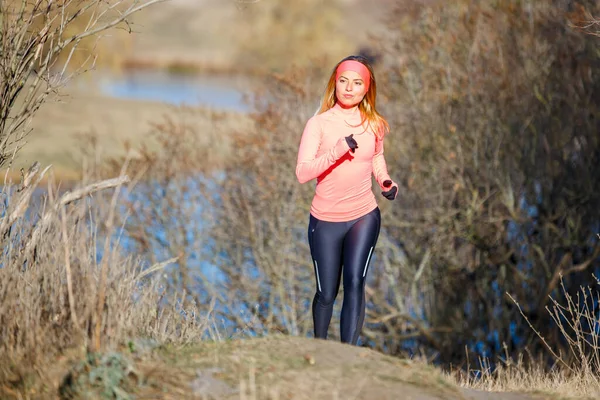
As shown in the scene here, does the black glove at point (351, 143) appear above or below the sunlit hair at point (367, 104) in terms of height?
below

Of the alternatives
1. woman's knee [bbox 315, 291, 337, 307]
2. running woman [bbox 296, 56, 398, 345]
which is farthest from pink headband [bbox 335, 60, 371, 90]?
woman's knee [bbox 315, 291, 337, 307]

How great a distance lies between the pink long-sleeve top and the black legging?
62mm

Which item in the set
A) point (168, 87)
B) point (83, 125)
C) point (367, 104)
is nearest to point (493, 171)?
point (367, 104)

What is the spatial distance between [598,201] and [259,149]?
5500 millimetres

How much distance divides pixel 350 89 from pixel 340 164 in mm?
450

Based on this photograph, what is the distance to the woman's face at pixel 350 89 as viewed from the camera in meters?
5.05

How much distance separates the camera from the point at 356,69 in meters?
5.11

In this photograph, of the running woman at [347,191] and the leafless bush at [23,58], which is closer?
the running woman at [347,191]

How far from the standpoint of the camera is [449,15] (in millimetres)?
15578

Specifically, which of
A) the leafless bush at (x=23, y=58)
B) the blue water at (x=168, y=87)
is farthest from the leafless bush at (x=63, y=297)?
the blue water at (x=168, y=87)

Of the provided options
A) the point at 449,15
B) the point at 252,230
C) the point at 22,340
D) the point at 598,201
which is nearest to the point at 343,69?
the point at 22,340

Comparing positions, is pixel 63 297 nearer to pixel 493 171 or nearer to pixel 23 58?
pixel 23 58

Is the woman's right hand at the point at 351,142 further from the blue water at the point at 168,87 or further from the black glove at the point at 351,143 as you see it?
the blue water at the point at 168,87

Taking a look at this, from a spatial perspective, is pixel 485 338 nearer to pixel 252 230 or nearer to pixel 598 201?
pixel 598 201
